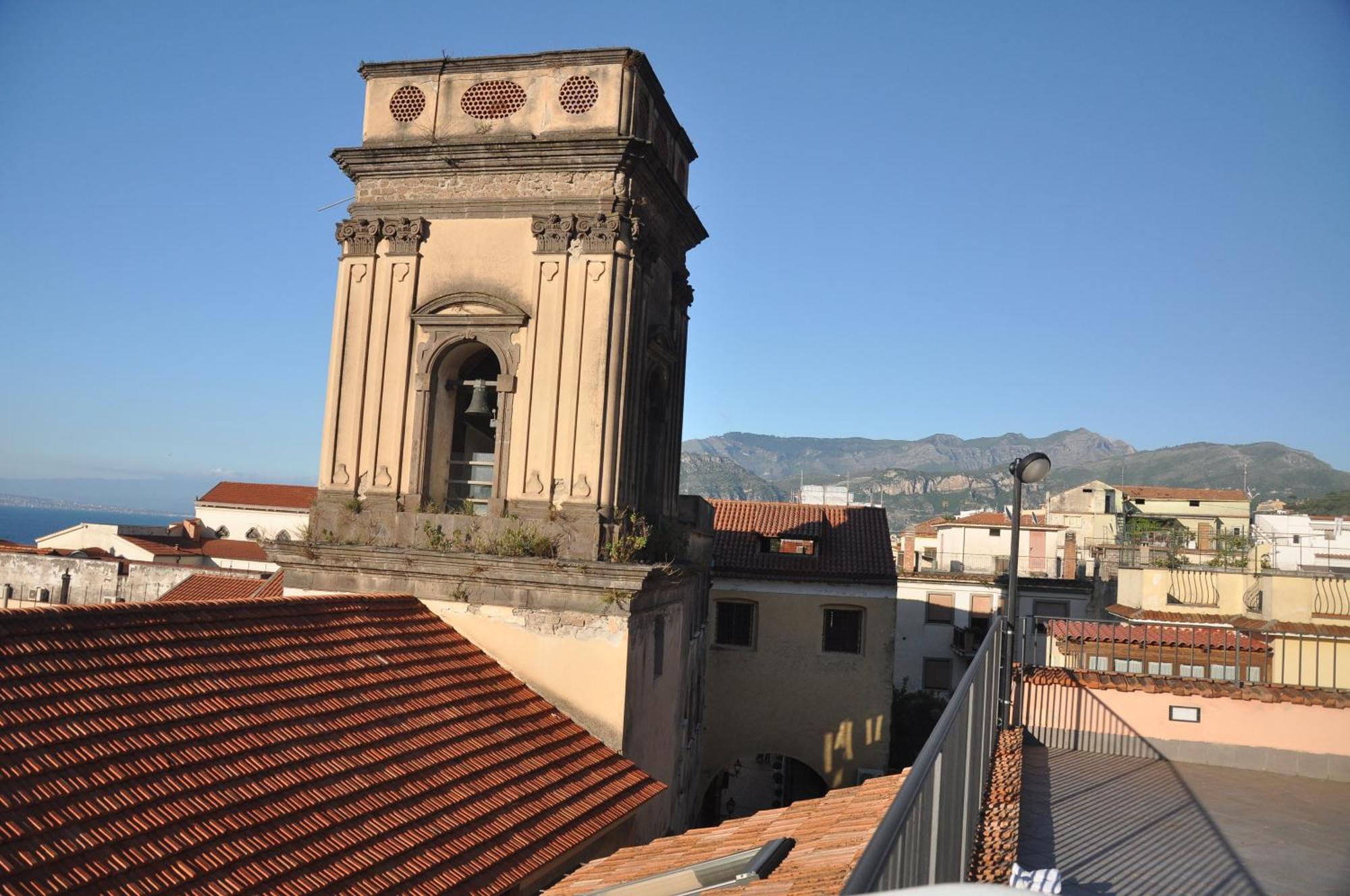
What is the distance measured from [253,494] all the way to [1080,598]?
56162 mm

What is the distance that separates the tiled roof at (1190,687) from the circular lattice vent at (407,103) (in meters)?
10.2

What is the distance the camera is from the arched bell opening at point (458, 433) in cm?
1290

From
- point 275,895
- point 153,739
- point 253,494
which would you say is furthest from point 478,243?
point 253,494

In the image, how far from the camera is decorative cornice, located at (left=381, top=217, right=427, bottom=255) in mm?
13039

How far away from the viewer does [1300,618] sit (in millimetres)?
22734

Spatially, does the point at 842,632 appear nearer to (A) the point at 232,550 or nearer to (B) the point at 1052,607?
(B) the point at 1052,607

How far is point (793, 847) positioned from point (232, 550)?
58717mm

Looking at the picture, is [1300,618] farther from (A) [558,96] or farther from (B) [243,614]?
(B) [243,614]

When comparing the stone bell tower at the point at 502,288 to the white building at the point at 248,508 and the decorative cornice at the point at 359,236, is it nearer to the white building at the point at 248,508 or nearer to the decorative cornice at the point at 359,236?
the decorative cornice at the point at 359,236

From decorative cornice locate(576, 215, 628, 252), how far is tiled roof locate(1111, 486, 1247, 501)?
241 feet

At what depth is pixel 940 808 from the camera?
4336 mm

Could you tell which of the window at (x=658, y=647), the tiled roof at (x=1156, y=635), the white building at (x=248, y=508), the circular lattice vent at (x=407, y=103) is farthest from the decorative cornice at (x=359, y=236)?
the white building at (x=248, y=508)

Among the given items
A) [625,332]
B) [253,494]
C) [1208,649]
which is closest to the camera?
[1208,649]

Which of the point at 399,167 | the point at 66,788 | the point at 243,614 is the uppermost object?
the point at 399,167
